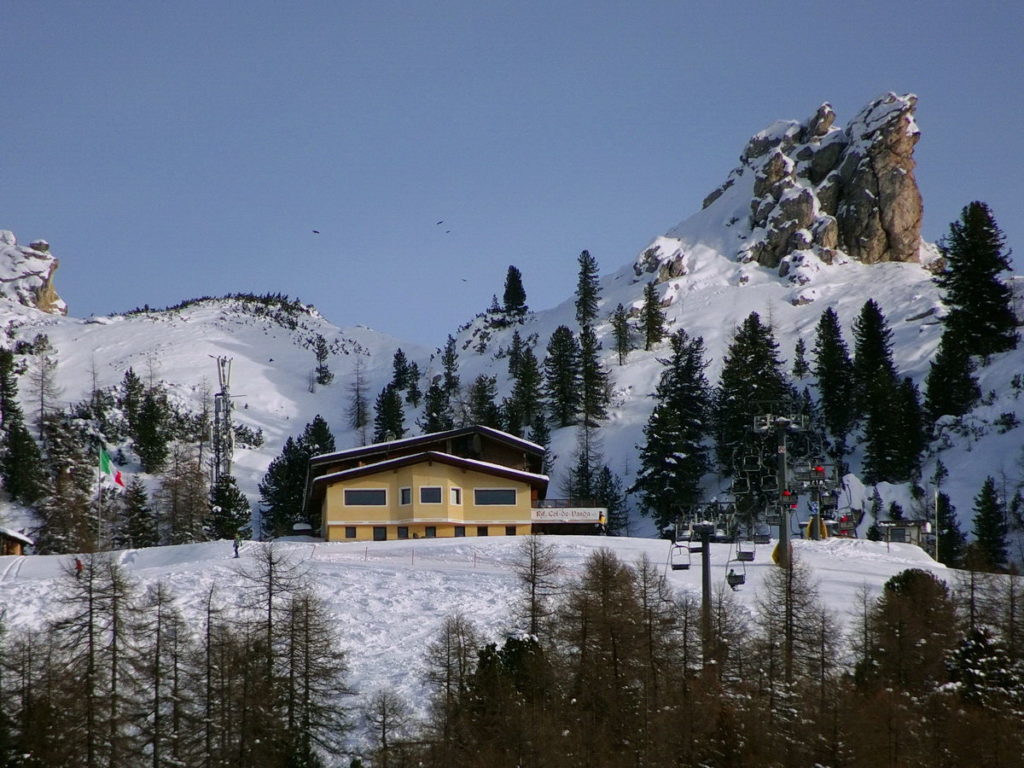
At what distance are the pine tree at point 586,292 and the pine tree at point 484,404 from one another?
1960 centimetres

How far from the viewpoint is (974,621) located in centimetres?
4119

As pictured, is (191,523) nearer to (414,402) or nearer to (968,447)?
(414,402)

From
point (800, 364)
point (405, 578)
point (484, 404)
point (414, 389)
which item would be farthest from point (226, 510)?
point (800, 364)

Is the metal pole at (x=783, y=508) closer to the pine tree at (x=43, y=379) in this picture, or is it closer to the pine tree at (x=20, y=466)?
the pine tree at (x=20, y=466)

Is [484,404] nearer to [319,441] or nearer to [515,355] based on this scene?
[319,441]

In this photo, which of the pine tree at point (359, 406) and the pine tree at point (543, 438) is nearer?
the pine tree at point (543, 438)

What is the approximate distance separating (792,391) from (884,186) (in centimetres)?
5885

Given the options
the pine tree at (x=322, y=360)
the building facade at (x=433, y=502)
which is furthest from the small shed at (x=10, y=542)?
the pine tree at (x=322, y=360)

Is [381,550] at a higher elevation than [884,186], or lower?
lower

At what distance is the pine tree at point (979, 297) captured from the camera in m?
99.1

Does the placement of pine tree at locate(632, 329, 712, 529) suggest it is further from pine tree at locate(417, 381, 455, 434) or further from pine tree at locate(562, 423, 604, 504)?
pine tree at locate(417, 381, 455, 434)

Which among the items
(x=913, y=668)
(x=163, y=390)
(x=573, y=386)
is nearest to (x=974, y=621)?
(x=913, y=668)

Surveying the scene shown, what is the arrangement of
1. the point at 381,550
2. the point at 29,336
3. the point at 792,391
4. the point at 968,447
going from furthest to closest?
1. the point at 29,336
2. the point at 792,391
3. the point at 968,447
4. the point at 381,550

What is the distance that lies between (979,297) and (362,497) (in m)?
60.8
